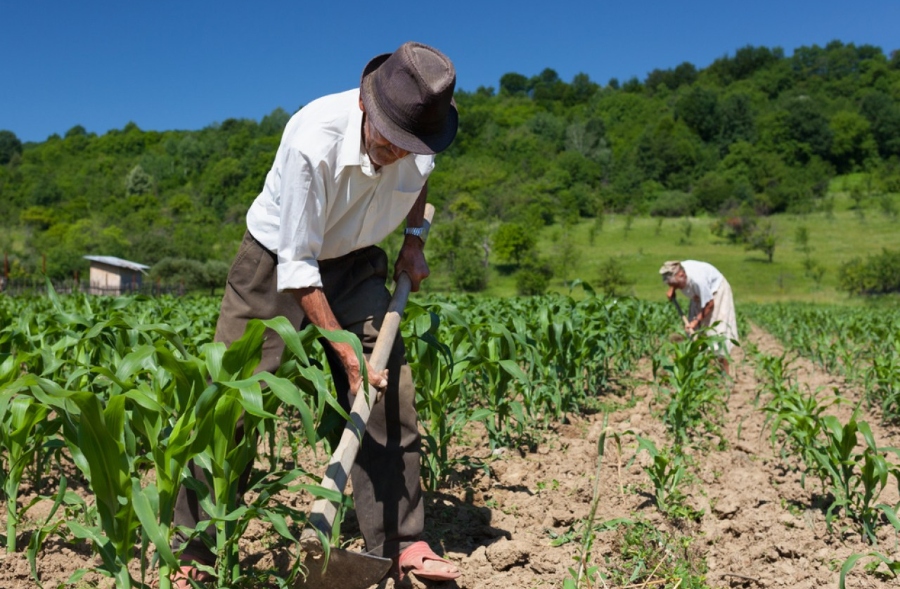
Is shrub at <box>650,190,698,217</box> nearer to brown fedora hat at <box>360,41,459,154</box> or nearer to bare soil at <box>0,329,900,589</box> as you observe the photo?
bare soil at <box>0,329,900,589</box>

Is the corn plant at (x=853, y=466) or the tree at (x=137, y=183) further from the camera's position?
the tree at (x=137, y=183)

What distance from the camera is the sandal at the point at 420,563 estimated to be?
100 inches

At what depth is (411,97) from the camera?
2.38m

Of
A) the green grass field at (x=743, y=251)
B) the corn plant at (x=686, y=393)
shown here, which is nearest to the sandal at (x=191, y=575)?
the corn plant at (x=686, y=393)

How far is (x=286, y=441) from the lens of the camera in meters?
4.59

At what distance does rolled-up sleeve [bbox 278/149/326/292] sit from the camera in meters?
2.39

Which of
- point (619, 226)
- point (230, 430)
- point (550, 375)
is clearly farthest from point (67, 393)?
point (619, 226)

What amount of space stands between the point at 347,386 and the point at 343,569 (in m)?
0.72

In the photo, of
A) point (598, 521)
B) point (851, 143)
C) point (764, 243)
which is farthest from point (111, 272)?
point (851, 143)

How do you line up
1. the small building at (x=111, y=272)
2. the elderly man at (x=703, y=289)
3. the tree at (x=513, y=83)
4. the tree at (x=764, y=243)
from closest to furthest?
the elderly man at (x=703, y=289), the small building at (x=111, y=272), the tree at (x=764, y=243), the tree at (x=513, y=83)

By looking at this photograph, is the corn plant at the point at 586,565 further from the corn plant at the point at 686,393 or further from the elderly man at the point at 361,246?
the corn plant at the point at 686,393

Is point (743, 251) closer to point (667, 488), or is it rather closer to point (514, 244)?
point (514, 244)

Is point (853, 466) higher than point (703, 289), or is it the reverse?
point (703, 289)

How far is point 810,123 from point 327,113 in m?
93.4
